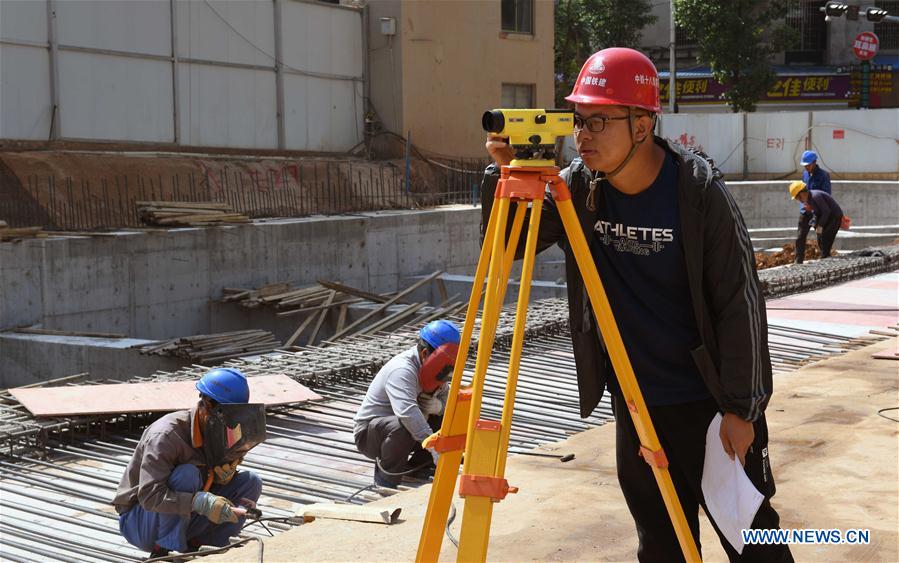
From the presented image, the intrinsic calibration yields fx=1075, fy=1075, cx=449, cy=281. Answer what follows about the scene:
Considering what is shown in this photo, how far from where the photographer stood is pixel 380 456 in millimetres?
6641

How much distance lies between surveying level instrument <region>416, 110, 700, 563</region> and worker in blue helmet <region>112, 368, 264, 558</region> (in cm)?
251

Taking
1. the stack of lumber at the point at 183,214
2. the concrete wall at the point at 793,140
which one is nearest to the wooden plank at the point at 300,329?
the stack of lumber at the point at 183,214

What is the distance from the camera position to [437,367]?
655 centimetres

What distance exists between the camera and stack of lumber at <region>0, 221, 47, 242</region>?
13.9 m

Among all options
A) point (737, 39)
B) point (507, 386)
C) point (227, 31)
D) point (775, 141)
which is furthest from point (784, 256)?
point (507, 386)

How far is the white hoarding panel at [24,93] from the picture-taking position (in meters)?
18.7

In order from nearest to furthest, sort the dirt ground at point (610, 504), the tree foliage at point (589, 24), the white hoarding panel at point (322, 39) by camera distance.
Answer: the dirt ground at point (610, 504)
the white hoarding panel at point (322, 39)
the tree foliage at point (589, 24)

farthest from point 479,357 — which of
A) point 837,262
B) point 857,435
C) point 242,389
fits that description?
point 837,262

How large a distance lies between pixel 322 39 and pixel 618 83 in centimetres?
2297

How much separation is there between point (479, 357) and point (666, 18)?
41.4 meters

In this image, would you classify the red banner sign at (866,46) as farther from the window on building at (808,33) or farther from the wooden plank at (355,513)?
the wooden plank at (355,513)

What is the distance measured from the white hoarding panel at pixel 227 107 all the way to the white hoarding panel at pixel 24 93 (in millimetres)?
3131

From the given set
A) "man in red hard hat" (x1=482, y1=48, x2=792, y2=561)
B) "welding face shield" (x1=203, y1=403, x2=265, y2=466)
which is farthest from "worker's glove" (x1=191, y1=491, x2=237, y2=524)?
"man in red hard hat" (x1=482, y1=48, x2=792, y2=561)

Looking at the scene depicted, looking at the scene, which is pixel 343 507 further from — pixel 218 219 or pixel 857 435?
pixel 218 219
